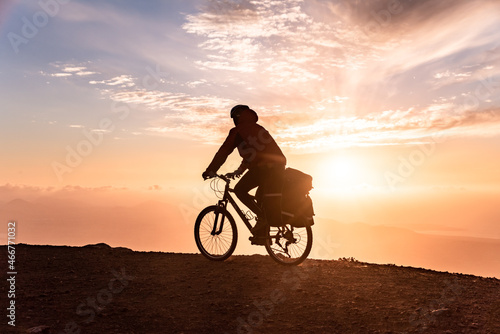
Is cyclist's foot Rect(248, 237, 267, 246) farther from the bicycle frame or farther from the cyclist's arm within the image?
the cyclist's arm

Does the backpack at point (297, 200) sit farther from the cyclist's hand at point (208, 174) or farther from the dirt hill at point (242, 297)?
the cyclist's hand at point (208, 174)

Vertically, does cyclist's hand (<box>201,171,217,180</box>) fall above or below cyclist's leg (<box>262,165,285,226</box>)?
above

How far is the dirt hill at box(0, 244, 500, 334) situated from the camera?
587 cm

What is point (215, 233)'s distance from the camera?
936 centimetres

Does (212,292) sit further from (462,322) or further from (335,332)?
(462,322)

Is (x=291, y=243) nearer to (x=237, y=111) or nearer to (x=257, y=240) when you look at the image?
(x=257, y=240)

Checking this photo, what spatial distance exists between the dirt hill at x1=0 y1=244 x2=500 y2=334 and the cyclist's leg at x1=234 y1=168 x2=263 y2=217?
3.97ft

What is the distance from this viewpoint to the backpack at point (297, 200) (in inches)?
338

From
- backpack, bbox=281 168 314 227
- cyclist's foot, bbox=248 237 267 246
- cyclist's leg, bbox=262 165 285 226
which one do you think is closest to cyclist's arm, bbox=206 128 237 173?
cyclist's leg, bbox=262 165 285 226

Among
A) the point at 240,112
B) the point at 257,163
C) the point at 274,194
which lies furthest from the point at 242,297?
the point at 240,112

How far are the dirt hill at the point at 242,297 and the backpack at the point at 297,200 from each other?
1.02m

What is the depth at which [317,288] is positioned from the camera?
732 centimetres

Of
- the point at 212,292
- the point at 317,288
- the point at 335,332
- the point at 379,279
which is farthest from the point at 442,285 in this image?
the point at 212,292

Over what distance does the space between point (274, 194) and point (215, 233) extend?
1.74 m
